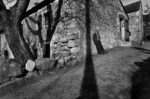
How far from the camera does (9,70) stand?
5516 mm

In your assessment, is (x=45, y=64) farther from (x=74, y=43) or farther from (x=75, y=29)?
(x=75, y=29)

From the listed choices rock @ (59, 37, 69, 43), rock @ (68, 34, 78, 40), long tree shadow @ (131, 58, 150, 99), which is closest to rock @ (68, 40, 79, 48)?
rock @ (68, 34, 78, 40)

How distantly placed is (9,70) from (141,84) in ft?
16.4

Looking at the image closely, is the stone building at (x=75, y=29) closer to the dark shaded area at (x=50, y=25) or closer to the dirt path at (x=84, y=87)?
the dark shaded area at (x=50, y=25)

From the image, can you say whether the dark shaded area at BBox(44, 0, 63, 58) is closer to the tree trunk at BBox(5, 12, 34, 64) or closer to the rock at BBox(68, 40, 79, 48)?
the rock at BBox(68, 40, 79, 48)

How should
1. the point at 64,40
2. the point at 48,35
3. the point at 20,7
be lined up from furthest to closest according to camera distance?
the point at 48,35, the point at 64,40, the point at 20,7

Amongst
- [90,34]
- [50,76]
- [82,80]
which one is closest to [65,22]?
[90,34]

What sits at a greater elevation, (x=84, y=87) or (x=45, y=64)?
(x=45, y=64)

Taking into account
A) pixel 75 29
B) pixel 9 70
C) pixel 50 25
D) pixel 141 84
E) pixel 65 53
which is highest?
pixel 50 25

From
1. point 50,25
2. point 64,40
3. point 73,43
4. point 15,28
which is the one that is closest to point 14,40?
point 15,28

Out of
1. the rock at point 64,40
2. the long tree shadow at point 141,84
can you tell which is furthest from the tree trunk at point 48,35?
the long tree shadow at point 141,84

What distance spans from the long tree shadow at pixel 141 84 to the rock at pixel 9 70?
4.31m

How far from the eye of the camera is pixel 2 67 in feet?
18.5

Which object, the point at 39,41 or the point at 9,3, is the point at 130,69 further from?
the point at 9,3
